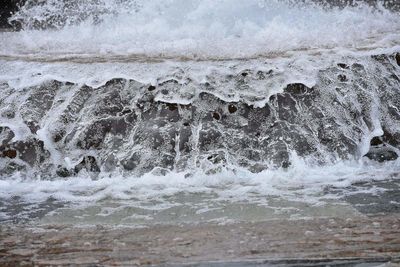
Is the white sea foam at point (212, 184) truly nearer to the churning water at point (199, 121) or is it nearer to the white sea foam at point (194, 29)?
the churning water at point (199, 121)

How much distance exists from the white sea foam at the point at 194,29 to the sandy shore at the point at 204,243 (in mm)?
1658

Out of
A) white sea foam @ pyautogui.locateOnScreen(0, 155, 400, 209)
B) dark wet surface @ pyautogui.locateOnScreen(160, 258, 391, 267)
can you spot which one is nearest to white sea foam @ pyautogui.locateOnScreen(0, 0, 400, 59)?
white sea foam @ pyautogui.locateOnScreen(0, 155, 400, 209)

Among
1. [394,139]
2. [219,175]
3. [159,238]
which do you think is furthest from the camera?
[394,139]

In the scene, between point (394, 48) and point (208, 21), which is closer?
point (394, 48)

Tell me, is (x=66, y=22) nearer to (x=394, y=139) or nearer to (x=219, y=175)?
(x=219, y=175)

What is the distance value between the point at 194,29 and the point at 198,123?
1138 millimetres

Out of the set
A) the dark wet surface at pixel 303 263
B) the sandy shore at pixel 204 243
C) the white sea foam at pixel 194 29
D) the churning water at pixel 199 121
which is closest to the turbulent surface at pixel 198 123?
the churning water at pixel 199 121

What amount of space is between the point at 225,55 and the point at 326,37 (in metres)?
0.80

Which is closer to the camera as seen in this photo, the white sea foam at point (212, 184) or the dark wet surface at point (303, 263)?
the dark wet surface at point (303, 263)

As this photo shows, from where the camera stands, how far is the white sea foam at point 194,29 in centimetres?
378

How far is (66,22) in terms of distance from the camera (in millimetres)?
4316

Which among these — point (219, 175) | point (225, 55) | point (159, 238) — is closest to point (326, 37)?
point (225, 55)

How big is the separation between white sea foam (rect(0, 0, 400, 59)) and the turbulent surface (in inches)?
15.8

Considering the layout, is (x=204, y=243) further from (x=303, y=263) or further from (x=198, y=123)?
(x=198, y=123)
